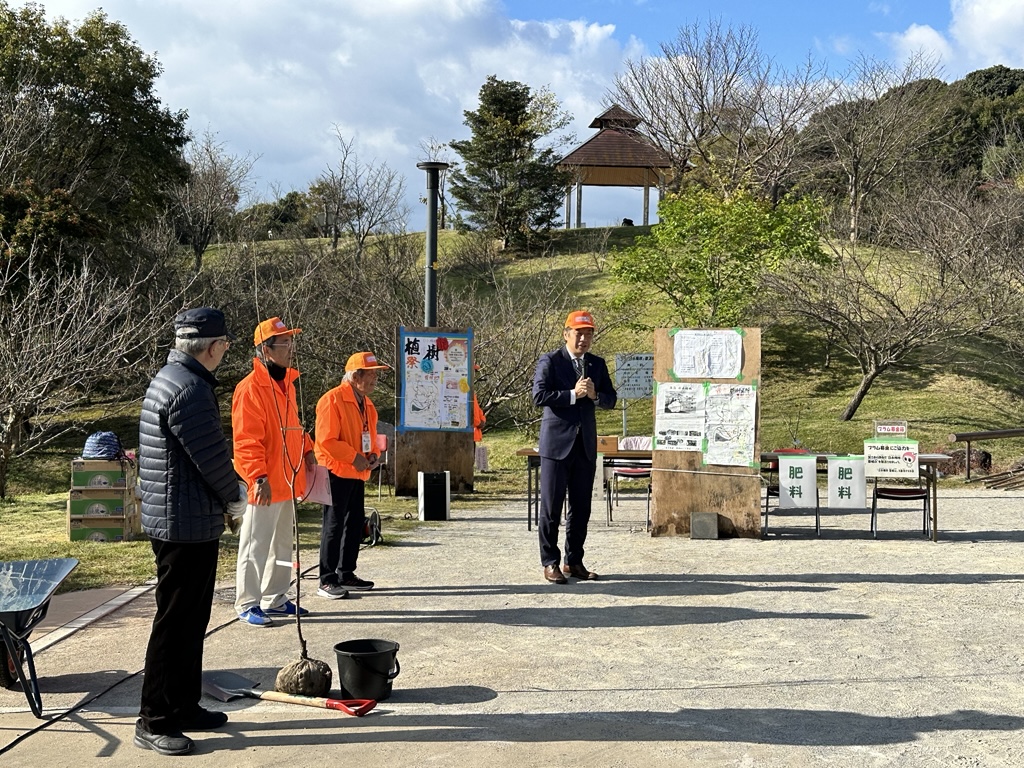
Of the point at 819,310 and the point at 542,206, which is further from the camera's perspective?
the point at 542,206

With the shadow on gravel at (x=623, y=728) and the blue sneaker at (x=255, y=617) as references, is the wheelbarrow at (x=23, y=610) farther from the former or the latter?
the blue sneaker at (x=255, y=617)

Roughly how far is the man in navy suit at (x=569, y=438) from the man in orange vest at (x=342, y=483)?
1329 millimetres

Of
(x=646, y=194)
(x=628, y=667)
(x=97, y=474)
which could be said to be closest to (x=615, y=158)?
(x=646, y=194)

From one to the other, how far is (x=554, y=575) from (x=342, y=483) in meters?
1.75

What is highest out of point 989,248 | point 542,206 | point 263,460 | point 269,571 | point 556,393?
point 542,206

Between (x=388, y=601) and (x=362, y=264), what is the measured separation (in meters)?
20.0

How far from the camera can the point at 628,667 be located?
562 centimetres

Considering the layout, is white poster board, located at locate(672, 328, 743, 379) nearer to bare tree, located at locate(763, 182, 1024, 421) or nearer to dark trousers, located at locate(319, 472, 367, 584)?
dark trousers, located at locate(319, 472, 367, 584)

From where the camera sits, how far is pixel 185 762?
4203 mm

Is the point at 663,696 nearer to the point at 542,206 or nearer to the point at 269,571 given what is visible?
the point at 269,571

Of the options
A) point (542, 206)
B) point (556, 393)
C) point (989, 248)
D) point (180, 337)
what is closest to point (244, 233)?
point (542, 206)

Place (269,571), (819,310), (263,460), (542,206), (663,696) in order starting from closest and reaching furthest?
(663,696) → (263,460) → (269,571) → (819,310) → (542,206)

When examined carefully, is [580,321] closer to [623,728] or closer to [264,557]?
[264,557]

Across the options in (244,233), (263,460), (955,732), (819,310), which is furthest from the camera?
(244,233)
